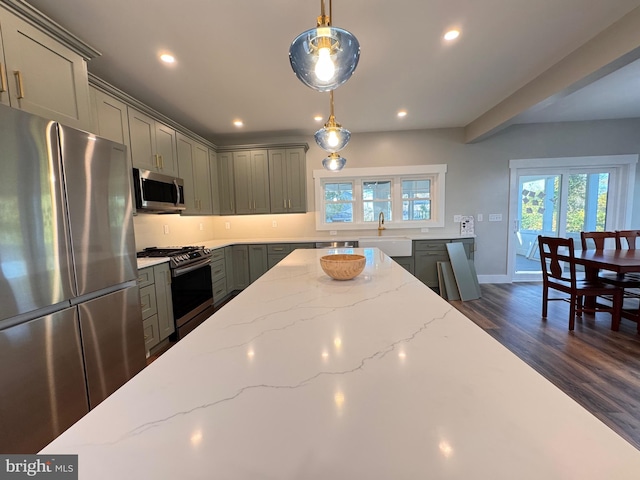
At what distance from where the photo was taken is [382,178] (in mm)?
4430

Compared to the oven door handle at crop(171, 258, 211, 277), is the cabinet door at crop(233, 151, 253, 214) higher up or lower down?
higher up

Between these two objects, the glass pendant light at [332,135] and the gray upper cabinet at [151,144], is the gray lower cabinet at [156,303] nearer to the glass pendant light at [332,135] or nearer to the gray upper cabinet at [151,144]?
the gray upper cabinet at [151,144]

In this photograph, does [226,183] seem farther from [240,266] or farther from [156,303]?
[156,303]

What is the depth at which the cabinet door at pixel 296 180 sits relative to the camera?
4.06m

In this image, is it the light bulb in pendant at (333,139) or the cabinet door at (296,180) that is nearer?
the light bulb in pendant at (333,139)

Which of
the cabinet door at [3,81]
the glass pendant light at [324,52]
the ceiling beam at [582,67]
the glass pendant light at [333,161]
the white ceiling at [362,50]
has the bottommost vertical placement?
the glass pendant light at [333,161]

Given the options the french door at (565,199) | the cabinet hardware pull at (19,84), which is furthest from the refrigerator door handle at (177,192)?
the french door at (565,199)

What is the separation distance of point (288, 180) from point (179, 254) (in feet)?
6.50

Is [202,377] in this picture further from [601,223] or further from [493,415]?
[601,223]

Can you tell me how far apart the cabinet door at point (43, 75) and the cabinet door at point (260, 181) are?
2378 millimetres

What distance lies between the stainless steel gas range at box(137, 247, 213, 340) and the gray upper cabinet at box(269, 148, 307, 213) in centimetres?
142

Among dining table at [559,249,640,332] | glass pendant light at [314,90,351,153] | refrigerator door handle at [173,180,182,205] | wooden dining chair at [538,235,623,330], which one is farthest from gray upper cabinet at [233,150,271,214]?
dining table at [559,249,640,332]

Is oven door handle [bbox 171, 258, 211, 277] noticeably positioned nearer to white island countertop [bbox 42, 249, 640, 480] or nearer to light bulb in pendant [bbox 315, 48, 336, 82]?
white island countertop [bbox 42, 249, 640, 480]

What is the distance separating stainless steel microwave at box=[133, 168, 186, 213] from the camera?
2.48 meters
